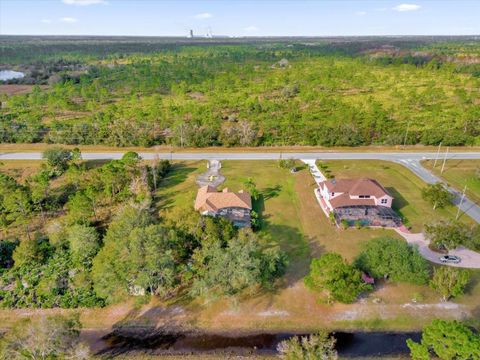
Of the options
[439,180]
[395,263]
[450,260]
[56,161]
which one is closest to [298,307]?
[395,263]

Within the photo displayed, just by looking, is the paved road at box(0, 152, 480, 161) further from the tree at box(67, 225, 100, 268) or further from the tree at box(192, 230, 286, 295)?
the tree at box(192, 230, 286, 295)

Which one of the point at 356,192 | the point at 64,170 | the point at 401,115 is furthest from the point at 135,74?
the point at 356,192

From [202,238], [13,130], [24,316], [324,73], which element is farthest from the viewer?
[324,73]

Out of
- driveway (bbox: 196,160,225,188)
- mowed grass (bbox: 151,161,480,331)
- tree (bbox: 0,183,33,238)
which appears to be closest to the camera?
mowed grass (bbox: 151,161,480,331)

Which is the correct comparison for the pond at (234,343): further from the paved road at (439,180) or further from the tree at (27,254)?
the paved road at (439,180)

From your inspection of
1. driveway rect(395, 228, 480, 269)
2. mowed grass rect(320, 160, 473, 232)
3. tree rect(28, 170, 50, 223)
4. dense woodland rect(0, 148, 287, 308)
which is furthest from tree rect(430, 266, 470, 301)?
tree rect(28, 170, 50, 223)

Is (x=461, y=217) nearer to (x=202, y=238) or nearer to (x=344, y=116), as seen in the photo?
(x=202, y=238)

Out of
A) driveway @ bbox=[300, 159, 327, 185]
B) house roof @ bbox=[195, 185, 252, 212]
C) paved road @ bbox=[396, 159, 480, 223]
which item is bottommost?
paved road @ bbox=[396, 159, 480, 223]
